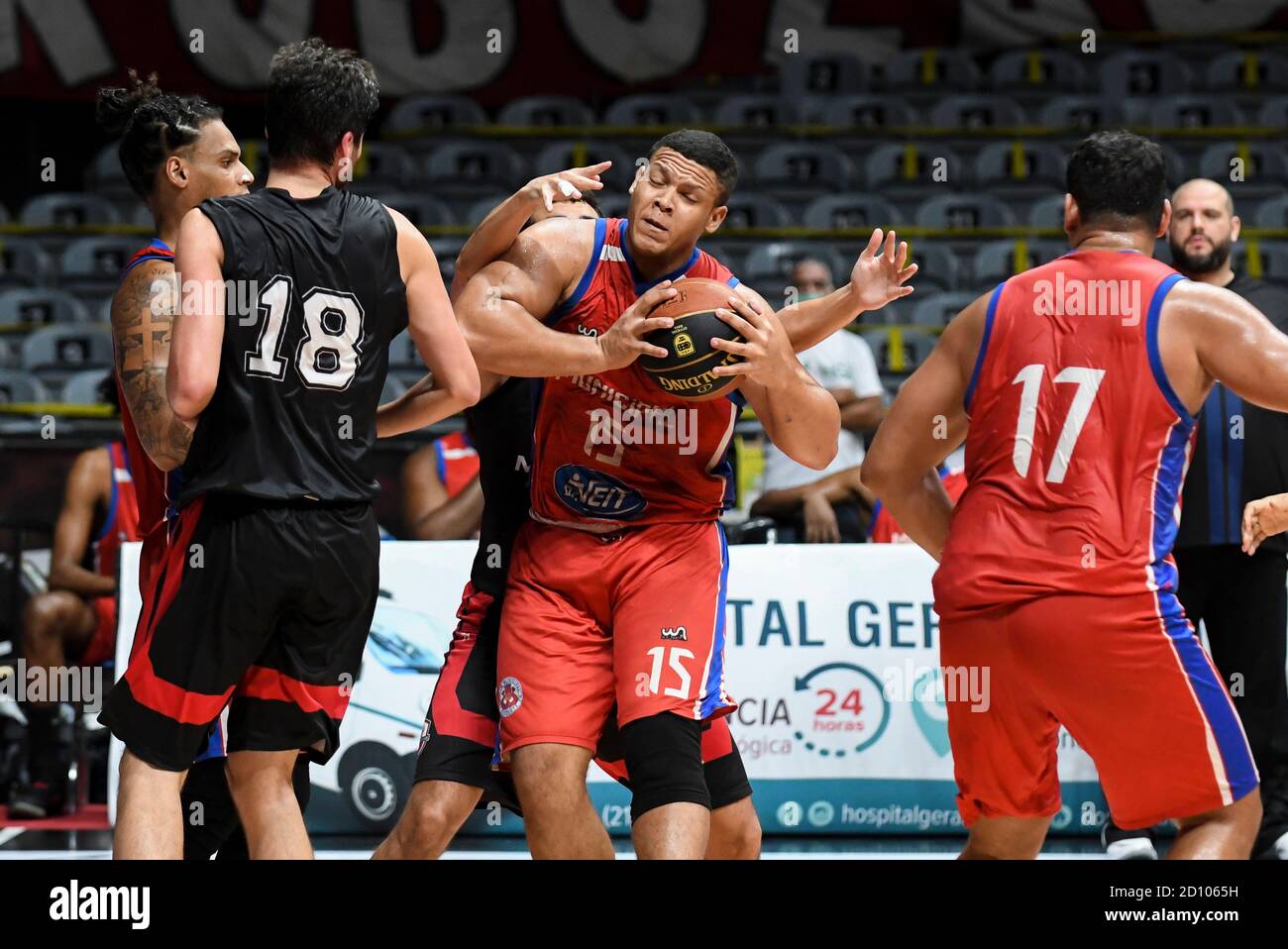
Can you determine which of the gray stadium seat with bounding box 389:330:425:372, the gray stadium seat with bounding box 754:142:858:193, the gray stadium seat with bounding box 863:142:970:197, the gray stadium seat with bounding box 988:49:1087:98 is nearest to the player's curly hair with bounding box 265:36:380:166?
the gray stadium seat with bounding box 389:330:425:372

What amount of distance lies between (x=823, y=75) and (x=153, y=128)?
9.59 meters

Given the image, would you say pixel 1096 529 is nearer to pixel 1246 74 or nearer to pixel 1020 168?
pixel 1020 168

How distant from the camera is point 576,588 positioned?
3.98 m

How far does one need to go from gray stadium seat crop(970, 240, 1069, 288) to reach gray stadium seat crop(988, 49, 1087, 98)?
2.31 meters

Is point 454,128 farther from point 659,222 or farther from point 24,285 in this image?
point 659,222

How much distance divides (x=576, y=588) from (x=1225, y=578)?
96.0 inches

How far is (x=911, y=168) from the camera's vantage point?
12211 millimetres

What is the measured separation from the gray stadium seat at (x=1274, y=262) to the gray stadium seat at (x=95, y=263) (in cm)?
774

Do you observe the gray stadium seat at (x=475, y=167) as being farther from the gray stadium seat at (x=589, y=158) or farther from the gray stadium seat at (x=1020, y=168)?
the gray stadium seat at (x=1020, y=168)

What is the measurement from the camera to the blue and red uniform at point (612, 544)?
386 cm

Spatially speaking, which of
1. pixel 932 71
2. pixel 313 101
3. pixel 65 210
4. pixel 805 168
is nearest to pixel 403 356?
pixel 805 168

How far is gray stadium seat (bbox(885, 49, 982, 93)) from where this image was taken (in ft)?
42.2

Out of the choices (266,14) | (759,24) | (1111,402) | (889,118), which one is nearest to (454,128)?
(266,14)

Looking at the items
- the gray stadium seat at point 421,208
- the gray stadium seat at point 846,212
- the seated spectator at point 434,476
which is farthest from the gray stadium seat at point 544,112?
the seated spectator at point 434,476
